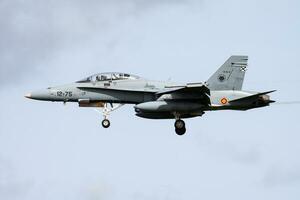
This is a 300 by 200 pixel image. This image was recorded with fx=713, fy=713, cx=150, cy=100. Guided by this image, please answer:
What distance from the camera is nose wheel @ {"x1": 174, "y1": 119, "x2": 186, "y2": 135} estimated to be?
37250mm

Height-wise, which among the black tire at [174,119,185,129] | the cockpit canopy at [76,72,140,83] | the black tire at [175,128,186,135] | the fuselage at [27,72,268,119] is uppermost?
the cockpit canopy at [76,72,140,83]

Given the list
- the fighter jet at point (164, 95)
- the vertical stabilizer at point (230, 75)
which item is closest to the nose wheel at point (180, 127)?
the fighter jet at point (164, 95)

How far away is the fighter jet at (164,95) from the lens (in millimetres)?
36562

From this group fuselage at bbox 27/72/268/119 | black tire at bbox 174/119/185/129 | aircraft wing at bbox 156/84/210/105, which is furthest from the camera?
black tire at bbox 174/119/185/129

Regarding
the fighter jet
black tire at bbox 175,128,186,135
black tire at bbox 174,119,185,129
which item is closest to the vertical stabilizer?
the fighter jet

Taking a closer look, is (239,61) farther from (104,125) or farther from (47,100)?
(47,100)

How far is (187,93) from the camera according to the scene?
36562mm

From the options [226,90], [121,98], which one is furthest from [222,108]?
[121,98]

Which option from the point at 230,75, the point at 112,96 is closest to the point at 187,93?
the point at 230,75

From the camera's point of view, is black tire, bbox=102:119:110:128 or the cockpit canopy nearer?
black tire, bbox=102:119:110:128

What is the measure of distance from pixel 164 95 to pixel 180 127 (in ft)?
6.66

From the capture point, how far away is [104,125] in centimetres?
3709

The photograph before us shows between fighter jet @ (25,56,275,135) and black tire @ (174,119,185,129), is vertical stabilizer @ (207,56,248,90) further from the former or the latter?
black tire @ (174,119,185,129)

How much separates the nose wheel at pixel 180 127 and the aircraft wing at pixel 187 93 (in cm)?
132
